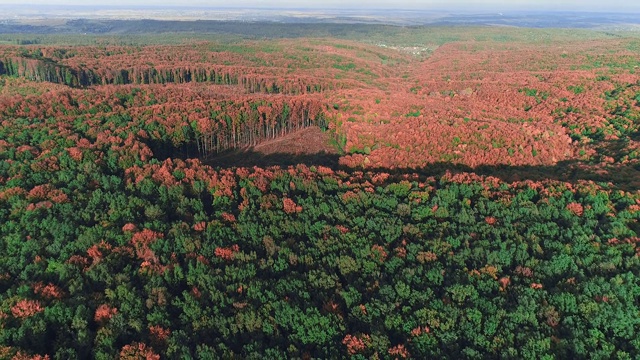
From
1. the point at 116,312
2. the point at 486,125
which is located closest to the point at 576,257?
the point at 116,312

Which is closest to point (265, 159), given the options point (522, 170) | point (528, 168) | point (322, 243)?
point (322, 243)

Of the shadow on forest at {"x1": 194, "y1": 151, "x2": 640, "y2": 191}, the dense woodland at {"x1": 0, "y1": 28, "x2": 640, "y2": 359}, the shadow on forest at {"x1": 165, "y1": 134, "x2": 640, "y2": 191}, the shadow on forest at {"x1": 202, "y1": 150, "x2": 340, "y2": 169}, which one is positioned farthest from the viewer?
the shadow on forest at {"x1": 202, "y1": 150, "x2": 340, "y2": 169}

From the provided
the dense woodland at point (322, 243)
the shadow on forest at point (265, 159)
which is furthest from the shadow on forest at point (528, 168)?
the dense woodland at point (322, 243)

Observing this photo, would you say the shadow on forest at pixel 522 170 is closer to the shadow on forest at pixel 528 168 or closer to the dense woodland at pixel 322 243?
the shadow on forest at pixel 528 168

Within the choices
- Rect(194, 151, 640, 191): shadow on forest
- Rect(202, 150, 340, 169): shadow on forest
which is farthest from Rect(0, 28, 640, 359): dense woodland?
Rect(202, 150, 340, 169): shadow on forest

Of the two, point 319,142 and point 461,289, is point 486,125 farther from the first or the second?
point 461,289

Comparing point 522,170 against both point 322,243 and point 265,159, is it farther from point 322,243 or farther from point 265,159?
point 265,159

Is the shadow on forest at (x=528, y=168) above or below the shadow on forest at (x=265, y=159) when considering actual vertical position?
above

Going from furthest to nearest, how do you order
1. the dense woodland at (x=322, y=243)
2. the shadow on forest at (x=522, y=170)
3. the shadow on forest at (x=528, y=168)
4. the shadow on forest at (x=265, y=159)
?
the shadow on forest at (x=265, y=159), the shadow on forest at (x=528, y=168), the shadow on forest at (x=522, y=170), the dense woodland at (x=322, y=243)

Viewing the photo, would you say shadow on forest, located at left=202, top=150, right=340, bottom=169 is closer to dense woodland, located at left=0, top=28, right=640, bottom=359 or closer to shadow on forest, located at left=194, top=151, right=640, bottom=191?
shadow on forest, located at left=194, top=151, right=640, bottom=191
